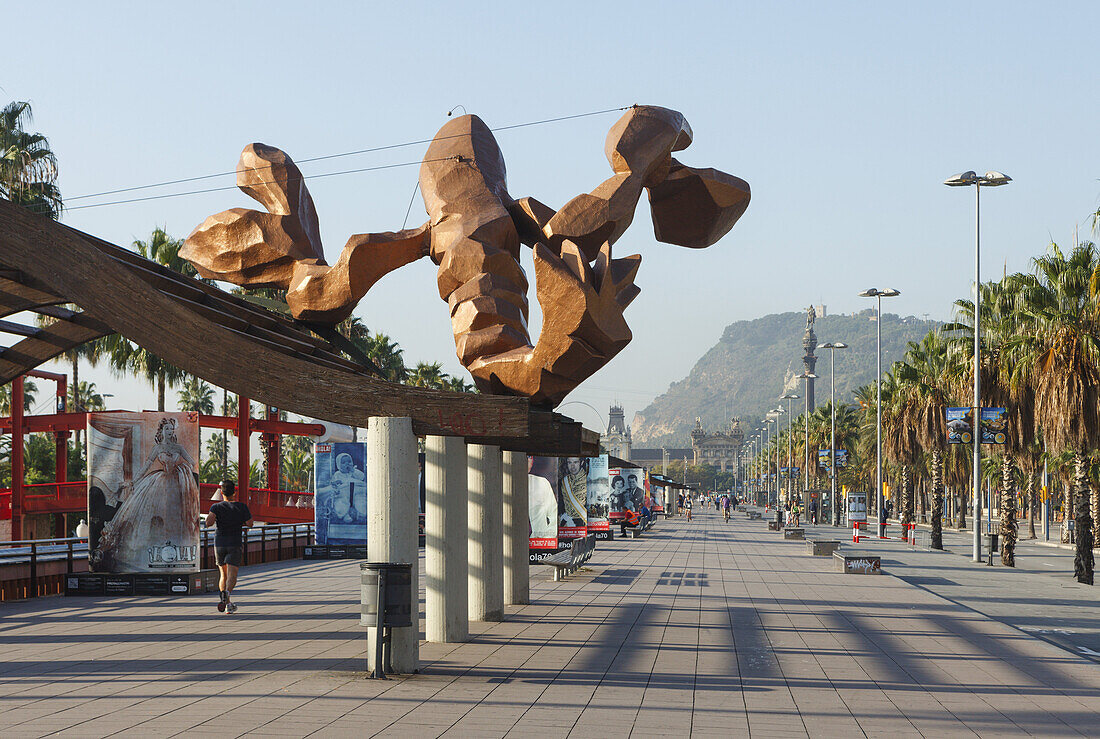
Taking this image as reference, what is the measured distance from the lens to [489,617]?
14719mm

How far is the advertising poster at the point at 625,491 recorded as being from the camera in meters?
46.4

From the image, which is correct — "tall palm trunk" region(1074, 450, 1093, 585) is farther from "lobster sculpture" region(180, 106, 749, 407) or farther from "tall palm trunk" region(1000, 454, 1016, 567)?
"lobster sculpture" region(180, 106, 749, 407)

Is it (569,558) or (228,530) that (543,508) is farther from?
(228,530)

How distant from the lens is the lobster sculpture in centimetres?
1241

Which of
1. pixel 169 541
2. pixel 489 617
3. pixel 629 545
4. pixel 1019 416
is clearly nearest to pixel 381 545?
pixel 489 617

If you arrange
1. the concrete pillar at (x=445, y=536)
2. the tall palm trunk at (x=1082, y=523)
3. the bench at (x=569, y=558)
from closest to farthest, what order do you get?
the concrete pillar at (x=445, y=536) < the bench at (x=569, y=558) < the tall palm trunk at (x=1082, y=523)

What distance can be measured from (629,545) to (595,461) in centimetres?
437

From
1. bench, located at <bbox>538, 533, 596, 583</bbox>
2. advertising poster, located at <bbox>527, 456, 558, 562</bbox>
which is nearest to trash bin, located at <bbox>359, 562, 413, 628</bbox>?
bench, located at <bbox>538, 533, 596, 583</bbox>

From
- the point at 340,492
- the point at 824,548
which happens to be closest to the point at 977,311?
the point at 824,548

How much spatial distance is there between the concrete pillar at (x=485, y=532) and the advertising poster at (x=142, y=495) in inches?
232

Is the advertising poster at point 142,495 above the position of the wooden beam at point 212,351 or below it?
below

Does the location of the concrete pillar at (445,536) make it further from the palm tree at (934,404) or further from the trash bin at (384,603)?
the palm tree at (934,404)

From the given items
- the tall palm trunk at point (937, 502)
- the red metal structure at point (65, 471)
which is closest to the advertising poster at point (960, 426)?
the tall palm trunk at point (937, 502)

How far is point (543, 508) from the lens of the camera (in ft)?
77.7
